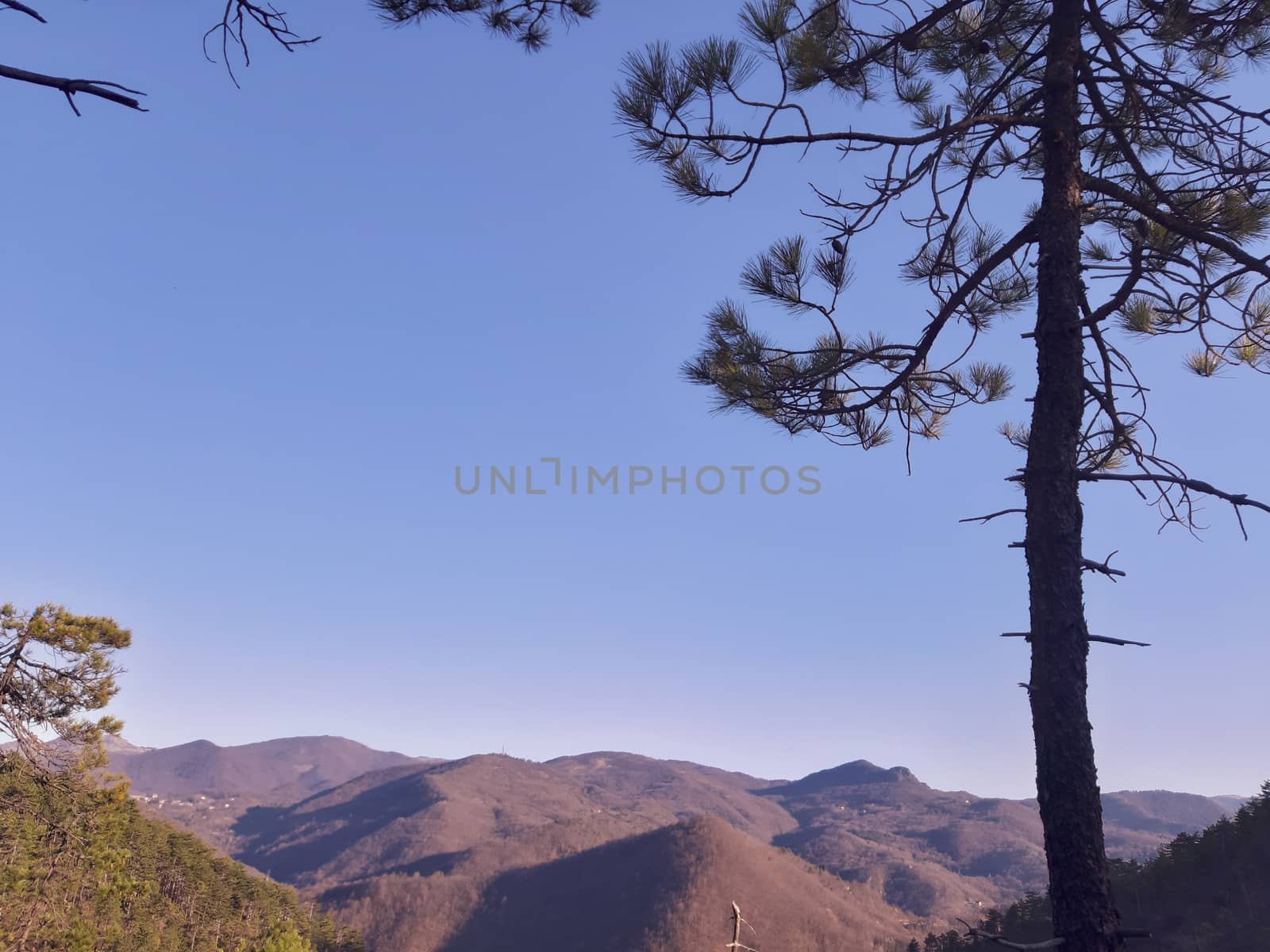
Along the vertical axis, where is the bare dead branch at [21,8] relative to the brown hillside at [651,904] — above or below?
above

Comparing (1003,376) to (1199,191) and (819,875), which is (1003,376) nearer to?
(1199,191)

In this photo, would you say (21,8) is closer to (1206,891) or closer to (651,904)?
(1206,891)

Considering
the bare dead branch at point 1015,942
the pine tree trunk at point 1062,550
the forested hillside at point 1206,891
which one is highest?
the pine tree trunk at point 1062,550

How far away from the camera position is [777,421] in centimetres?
639

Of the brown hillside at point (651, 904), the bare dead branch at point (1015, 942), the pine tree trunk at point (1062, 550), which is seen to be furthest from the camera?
the brown hillside at point (651, 904)

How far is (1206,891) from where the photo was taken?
2547 cm

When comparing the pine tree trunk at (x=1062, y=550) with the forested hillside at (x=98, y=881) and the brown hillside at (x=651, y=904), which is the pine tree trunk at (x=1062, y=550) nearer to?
the forested hillside at (x=98, y=881)

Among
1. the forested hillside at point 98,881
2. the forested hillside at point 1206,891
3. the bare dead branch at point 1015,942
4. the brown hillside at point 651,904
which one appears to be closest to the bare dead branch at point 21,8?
the bare dead branch at point 1015,942

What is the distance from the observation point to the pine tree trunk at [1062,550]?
159 inches

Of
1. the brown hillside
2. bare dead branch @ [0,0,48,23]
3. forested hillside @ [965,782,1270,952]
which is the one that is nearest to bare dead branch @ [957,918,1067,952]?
bare dead branch @ [0,0,48,23]

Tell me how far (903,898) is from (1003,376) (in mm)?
143864

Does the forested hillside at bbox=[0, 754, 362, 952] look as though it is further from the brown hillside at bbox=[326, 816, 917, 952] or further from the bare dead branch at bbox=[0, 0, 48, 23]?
the brown hillside at bbox=[326, 816, 917, 952]

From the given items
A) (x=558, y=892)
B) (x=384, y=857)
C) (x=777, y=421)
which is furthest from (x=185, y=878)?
(x=384, y=857)

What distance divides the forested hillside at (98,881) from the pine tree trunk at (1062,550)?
43.1ft
